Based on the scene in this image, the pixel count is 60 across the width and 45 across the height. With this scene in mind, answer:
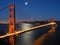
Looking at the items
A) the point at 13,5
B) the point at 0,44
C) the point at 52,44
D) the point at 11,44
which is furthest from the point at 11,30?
the point at 52,44

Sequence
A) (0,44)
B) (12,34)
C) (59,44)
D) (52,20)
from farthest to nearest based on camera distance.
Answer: (52,20) → (59,44) → (0,44) → (12,34)

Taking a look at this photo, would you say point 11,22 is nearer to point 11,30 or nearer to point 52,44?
point 11,30

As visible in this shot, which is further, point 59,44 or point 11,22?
A: point 59,44

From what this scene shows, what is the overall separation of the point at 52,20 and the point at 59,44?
7.87 meters

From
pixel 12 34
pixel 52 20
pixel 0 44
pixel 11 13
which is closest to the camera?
pixel 12 34

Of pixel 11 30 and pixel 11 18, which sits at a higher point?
pixel 11 18

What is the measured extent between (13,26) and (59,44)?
564 cm

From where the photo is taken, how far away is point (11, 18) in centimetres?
843

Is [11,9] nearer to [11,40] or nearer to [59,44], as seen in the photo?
[11,40]

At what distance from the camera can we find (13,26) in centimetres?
810

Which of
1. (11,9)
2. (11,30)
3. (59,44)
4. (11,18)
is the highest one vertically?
(11,9)

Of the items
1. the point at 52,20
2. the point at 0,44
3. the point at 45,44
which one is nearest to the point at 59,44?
the point at 45,44

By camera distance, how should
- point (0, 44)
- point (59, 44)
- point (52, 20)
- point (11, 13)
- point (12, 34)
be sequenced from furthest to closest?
point (52, 20) → point (59, 44) → point (0, 44) → point (11, 13) → point (12, 34)

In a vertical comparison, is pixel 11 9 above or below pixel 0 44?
above
